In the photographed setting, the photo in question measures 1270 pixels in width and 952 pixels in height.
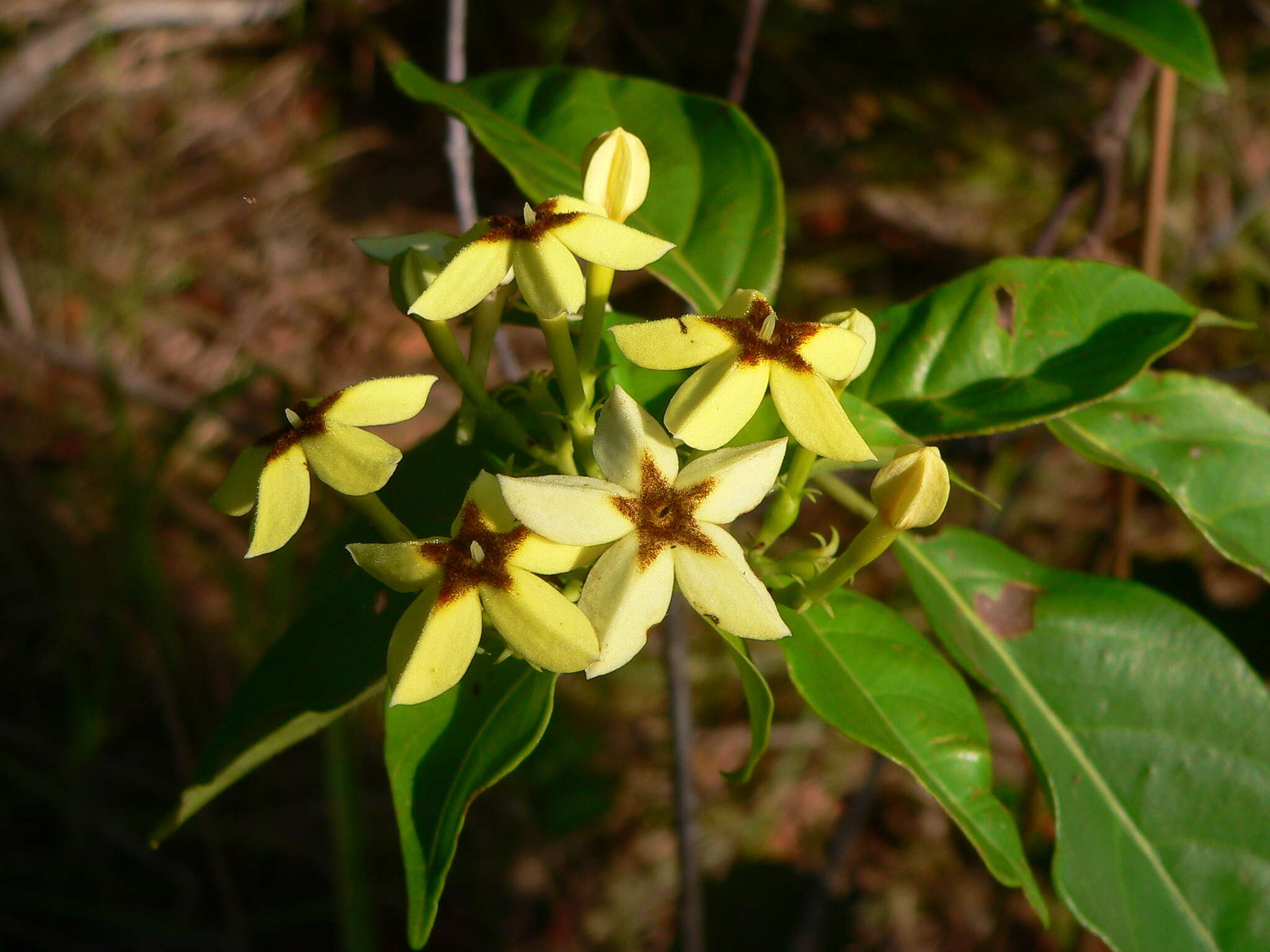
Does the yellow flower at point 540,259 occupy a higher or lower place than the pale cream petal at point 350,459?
higher

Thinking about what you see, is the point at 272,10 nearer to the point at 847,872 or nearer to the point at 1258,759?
the point at 847,872

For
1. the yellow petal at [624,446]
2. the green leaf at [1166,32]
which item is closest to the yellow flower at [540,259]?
the yellow petal at [624,446]

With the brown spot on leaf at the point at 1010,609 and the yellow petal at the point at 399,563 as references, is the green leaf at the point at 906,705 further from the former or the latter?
the yellow petal at the point at 399,563

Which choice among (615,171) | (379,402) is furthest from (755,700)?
(615,171)

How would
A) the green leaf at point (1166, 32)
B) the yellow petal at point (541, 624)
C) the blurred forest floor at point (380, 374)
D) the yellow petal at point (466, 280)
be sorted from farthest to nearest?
the blurred forest floor at point (380, 374) → the green leaf at point (1166, 32) → the yellow petal at point (466, 280) → the yellow petal at point (541, 624)

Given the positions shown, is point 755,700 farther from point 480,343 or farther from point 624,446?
point 480,343

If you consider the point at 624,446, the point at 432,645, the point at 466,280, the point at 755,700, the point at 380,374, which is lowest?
the point at 380,374

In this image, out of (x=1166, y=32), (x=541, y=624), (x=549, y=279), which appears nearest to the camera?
(x=541, y=624)
